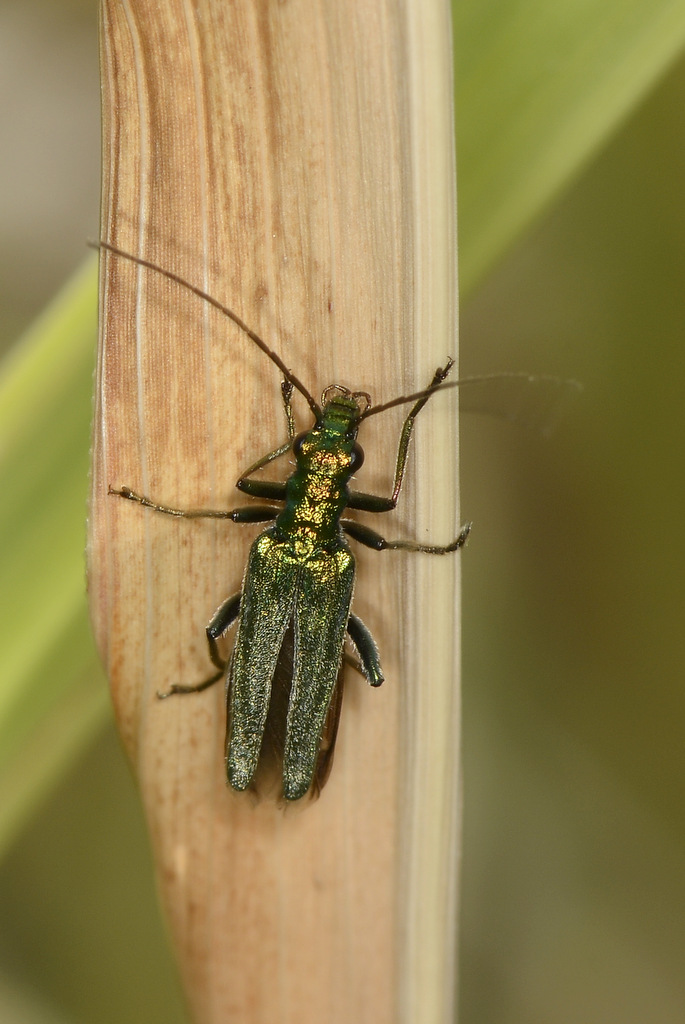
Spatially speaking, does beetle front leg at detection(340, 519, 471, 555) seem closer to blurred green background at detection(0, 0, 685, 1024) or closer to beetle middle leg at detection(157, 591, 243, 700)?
beetle middle leg at detection(157, 591, 243, 700)

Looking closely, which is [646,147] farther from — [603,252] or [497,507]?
[497,507]

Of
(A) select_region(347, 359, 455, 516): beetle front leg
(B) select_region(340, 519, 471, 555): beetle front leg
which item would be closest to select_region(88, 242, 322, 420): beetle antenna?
(A) select_region(347, 359, 455, 516): beetle front leg

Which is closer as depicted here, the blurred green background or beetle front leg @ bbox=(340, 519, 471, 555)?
beetle front leg @ bbox=(340, 519, 471, 555)

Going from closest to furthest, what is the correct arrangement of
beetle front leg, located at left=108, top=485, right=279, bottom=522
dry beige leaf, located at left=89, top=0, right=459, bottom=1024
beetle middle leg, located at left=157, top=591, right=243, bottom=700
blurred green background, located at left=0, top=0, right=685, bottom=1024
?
dry beige leaf, located at left=89, top=0, right=459, bottom=1024, beetle front leg, located at left=108, top=485, right=279, bottom=522, beetle middle leg, located at left=157, top=591, right=243, bottom=700, blurred green background, located at left=0, top=0, right=685, bottom=1024

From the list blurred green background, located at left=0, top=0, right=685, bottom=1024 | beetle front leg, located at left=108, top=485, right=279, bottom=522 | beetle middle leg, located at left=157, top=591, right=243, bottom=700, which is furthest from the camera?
blurred green background, located at left=0, top=0, right=685, bottom=1024

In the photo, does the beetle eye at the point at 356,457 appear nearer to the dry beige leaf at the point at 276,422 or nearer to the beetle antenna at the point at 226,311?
the dry beige leaf at the point at 276,422

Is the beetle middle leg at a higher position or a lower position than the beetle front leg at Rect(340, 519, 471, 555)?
lower

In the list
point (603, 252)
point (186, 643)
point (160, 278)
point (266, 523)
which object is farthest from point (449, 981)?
point (603, 252)
